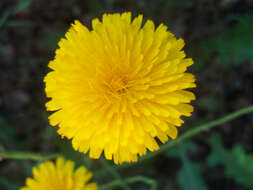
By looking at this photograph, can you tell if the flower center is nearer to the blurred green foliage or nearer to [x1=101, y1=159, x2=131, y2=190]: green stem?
[x1=101, y1=159, x2=131, y2=190]: green stem

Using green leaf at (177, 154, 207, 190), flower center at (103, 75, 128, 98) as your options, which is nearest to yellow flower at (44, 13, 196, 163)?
flower center at (103, 75, 128, 98)

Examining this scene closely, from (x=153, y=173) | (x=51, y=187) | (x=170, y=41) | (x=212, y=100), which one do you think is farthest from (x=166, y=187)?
(x=170, y=41)

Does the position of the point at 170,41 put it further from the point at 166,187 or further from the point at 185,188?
the point at 166,187

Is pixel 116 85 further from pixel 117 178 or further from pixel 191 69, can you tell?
pixel 191 69

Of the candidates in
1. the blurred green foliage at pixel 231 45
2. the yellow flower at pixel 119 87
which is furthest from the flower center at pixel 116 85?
the blurred green foliage at pixel 231 45

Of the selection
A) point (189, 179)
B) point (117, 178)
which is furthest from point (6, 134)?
point (189, 179)

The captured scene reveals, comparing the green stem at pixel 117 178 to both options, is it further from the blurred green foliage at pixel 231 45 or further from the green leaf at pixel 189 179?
the blurred green foliage at pixel 231 45
